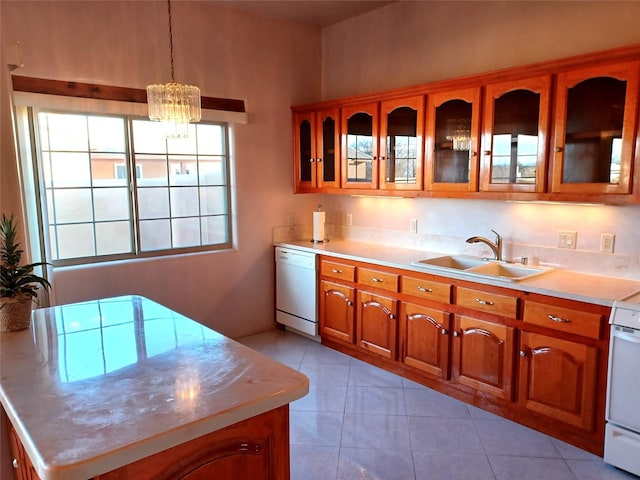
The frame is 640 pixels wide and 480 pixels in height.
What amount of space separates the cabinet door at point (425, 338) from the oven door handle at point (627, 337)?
3.30 ft

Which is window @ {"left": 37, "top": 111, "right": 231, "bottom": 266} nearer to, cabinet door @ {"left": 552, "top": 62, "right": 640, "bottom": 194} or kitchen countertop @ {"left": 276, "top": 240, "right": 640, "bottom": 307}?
kitchen countertop @ {"left": 276, "top": 240, "right": 640, "bottom": 307}

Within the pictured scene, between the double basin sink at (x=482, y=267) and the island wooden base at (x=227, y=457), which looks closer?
the island wooden base at (x=227, y=457)

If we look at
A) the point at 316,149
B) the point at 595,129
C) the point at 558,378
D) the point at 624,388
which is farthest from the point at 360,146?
the point at 624,388

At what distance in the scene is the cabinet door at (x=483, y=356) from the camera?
280 centimetres

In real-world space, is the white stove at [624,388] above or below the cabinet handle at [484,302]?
below

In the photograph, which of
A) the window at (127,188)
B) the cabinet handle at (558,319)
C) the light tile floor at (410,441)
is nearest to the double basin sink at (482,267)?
the cabinet handle at (558,319)

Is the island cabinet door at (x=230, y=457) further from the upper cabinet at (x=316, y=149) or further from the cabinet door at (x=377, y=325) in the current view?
the upper cabinet at (x=316, y=149)

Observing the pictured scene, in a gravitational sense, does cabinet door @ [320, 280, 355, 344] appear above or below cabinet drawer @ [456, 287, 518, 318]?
below

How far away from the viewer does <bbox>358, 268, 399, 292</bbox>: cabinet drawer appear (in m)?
3.42

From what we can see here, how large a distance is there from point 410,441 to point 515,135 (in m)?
1.95

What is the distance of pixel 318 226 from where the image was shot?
4363 millimetres

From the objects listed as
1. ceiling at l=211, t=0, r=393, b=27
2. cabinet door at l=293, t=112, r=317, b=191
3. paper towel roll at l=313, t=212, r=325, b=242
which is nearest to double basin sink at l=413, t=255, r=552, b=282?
paper towel roll at l=313, t=212, r=325, b=242

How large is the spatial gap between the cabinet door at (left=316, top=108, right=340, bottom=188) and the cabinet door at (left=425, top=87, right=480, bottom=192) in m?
0.93

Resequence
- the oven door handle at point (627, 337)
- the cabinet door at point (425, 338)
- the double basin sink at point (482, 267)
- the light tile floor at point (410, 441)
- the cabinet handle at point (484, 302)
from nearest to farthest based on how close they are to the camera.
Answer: the oven door handle at point (627, 337)
the light tile floor at point (410, 441)
the cabinet handle at point (484, 302)
the double basin sink at point (482, 267)
the cabinet door at point (425, 338)
